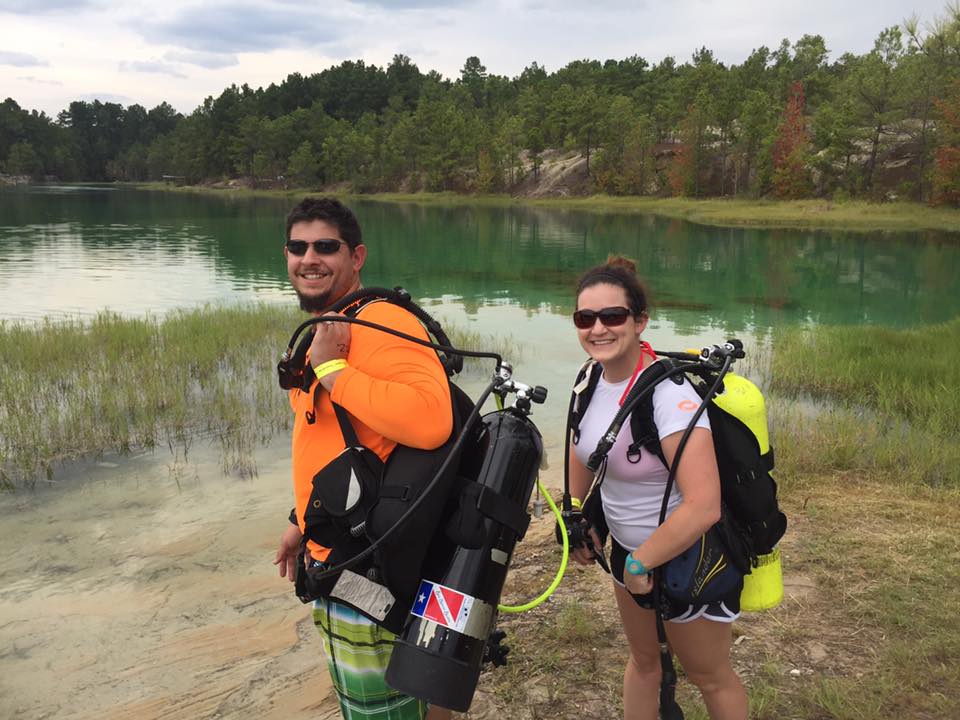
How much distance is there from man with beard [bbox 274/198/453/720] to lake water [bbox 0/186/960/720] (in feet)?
5.68

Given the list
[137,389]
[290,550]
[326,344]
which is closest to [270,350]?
[137,389]

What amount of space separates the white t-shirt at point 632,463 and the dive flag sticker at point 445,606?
0.70 metres

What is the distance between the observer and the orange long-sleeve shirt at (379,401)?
2.12m

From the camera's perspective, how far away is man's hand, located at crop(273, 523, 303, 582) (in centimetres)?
282

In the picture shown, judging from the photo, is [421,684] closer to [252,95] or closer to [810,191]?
[810,191]

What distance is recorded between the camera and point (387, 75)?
140m

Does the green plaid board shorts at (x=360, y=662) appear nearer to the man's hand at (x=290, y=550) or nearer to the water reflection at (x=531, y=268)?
the man's hand at (x=290, y=550)

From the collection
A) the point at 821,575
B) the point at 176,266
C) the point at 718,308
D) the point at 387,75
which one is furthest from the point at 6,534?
the point at 387,75

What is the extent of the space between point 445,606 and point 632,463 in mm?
805

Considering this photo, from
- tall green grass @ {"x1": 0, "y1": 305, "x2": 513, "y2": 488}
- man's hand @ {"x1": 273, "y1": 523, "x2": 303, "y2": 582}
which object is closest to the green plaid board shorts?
man's hand @ {"x1": 273, "y1": 523, "x2": 303, "y2": 582}

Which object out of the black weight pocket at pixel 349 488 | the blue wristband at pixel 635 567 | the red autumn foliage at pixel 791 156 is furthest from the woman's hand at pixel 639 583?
the red autumn foliage at pixel 791 156

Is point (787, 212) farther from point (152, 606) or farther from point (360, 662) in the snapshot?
point (360, 662)

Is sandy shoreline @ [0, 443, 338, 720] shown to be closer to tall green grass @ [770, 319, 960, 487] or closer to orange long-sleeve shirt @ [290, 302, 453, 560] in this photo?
orange long-sleeve shirt @ [290, 302, 453, 560]

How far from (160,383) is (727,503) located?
9641 mm
